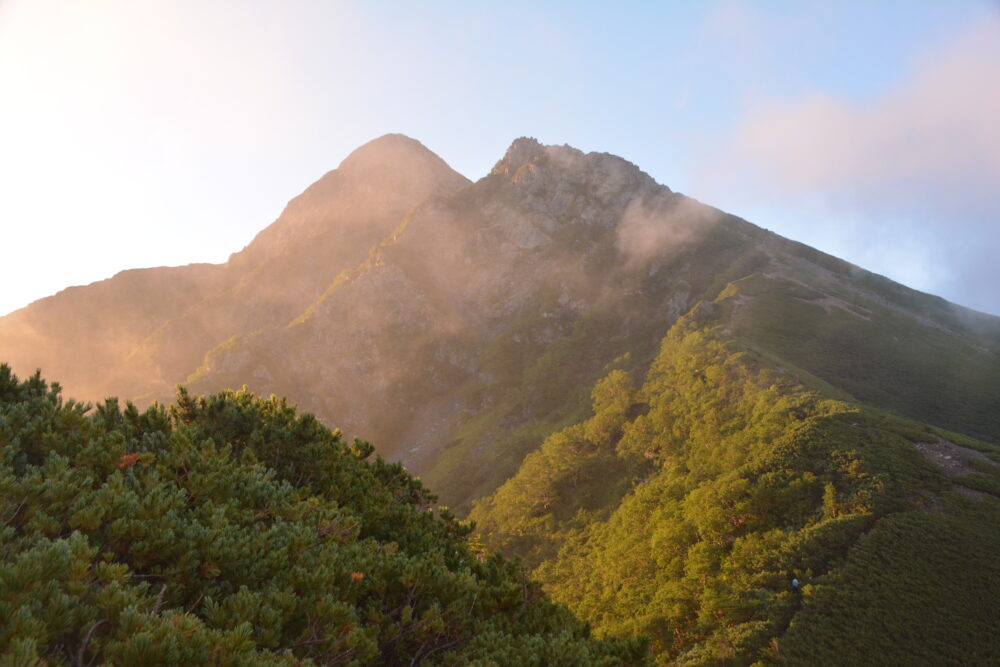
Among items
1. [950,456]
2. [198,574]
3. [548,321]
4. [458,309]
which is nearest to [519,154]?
[458,309]

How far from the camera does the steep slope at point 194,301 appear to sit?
14762 centimetres

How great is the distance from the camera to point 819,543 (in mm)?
29234

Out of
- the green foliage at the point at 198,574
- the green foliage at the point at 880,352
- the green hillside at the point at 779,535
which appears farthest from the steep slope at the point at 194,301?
the green foliage at the point at 198,574

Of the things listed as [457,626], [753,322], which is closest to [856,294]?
[753,322]

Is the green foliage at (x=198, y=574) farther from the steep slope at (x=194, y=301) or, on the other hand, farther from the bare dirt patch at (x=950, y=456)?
the steep slope at (x=194, y=301)

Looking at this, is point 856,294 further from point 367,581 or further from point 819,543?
point 367,581

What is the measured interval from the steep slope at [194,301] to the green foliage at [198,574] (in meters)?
152

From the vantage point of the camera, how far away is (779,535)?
30875 millimetres

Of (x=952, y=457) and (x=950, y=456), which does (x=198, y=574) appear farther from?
(x=950, y=456)

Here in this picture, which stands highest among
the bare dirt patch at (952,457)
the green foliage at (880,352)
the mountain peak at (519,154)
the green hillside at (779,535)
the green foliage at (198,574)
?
the mountain peak at (519,154)

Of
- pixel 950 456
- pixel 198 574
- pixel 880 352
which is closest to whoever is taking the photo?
pixel 198 574

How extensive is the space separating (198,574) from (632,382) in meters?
76.6

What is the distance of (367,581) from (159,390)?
161733 millimetres

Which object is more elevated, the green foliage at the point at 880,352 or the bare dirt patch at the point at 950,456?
the green foliage at the point at 880,352
